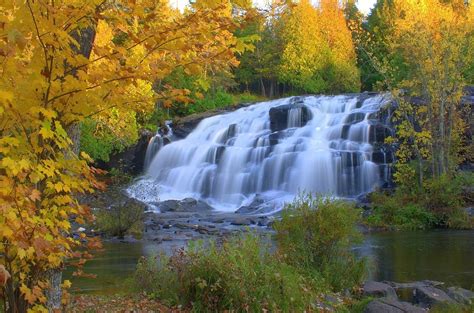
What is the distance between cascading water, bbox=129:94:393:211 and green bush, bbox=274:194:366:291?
1464 centimetres

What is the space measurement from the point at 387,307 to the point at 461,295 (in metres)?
2.09

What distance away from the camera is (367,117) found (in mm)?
28312

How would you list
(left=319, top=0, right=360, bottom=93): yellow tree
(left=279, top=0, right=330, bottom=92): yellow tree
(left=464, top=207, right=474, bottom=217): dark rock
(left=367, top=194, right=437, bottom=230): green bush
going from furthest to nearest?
(left=279, top=0, right=330, bottom=92): yellow tree, (left=319, top=0, right=360, bottom=93): yellow tree, (left=464, top=207, right=474, bottom=217): dark rock, (left=367, top=194, right=437, bottom=230): green bush

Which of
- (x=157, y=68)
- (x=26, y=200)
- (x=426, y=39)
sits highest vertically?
(x=426, y=39)

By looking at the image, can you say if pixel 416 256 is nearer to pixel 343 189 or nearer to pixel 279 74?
pixel 343 189

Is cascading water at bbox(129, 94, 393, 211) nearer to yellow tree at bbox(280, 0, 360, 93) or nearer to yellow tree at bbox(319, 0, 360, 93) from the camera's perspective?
yellow tree at bbox(319, 0, 360, 93)

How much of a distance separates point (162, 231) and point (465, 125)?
15.5 meters

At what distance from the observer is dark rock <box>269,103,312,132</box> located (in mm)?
30578

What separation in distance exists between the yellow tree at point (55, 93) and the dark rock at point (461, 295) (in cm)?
586

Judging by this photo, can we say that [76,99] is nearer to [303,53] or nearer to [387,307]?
[387,307]

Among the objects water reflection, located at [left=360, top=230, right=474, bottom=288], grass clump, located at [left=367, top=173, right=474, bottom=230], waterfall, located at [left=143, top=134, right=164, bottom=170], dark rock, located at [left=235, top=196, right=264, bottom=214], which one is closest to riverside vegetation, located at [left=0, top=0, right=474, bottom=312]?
water reflection, located at [left=360, top=230, right=474, bottom=288]

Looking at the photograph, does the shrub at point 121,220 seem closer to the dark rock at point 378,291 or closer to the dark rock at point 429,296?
the dark rock at point 378,291

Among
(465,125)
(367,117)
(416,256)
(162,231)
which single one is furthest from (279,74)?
(416,256)

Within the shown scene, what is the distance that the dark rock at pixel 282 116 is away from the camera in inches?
1204
